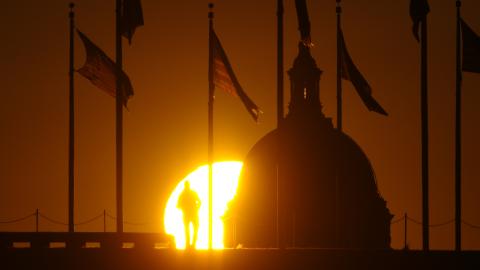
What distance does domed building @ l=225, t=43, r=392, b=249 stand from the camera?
4454 inches

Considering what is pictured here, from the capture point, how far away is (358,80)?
241 feet

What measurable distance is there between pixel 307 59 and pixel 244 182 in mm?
7649

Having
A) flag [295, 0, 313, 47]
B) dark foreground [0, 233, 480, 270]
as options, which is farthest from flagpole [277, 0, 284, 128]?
dark foreground [0, 233, 480, 270]

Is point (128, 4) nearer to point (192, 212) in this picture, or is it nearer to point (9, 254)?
point (192, 212)

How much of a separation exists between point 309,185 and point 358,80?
43.4 meters

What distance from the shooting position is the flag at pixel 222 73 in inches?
2635

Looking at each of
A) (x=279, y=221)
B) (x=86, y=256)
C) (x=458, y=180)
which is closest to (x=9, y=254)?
(x=86, y=256)

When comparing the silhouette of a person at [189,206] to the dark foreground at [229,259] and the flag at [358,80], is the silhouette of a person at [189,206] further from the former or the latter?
the flag at [358,80]

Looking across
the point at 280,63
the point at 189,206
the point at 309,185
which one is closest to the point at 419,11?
the point at 280,63

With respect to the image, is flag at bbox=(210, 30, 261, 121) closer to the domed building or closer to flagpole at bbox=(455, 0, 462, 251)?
flagpole at bbox=(455, 0, 462, 251)

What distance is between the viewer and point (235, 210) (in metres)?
119

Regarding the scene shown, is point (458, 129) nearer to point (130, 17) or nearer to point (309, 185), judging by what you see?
point (130, 17)

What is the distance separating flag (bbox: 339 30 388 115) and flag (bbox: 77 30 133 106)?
8249 millimetres

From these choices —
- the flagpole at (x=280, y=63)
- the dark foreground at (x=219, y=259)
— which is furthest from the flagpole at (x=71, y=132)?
the dark foreground at (x=219, y=259)
